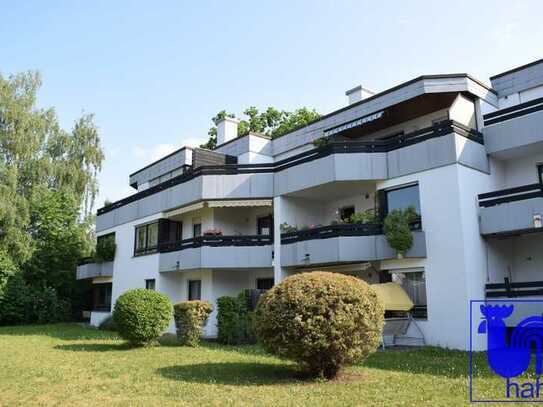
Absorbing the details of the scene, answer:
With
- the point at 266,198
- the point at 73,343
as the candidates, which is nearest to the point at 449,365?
the point at 266,198

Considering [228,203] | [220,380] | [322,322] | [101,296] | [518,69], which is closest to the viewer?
[322,322]

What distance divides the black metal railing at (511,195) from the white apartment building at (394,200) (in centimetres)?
4

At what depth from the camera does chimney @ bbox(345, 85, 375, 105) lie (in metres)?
23.3

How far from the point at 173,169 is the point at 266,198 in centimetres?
930

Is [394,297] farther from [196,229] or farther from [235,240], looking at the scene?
[196,229]

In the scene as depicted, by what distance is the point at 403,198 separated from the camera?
711 inches

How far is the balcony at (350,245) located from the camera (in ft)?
56.2

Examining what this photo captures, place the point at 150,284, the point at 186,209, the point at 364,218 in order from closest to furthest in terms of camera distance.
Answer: the point at 364,218 < the point at 186,209 < the point at 150,284

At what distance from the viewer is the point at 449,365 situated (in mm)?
12344

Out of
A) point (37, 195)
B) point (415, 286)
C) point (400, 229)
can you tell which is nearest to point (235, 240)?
point (400, 229)

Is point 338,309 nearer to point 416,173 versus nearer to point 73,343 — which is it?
point 416,173

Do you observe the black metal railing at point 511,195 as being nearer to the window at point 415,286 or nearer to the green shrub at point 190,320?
the window at point 415,286

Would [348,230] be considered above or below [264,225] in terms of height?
below

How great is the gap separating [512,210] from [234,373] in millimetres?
10500
